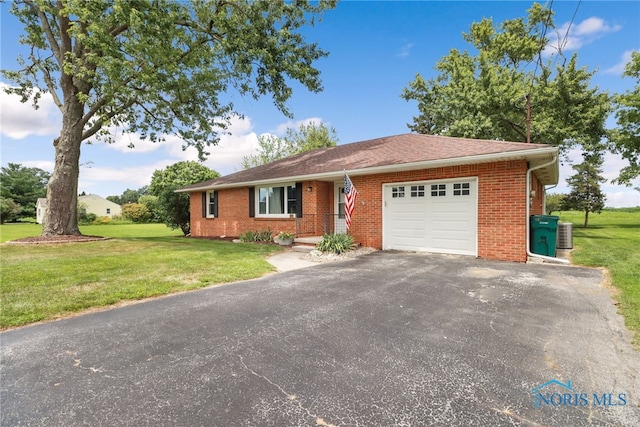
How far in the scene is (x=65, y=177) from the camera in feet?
39.0

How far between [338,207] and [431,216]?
4.11 metres

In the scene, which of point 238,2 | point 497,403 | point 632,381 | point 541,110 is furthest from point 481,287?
point 541,110

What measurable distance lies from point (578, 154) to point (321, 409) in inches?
1039

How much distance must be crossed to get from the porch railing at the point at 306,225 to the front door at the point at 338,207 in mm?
927

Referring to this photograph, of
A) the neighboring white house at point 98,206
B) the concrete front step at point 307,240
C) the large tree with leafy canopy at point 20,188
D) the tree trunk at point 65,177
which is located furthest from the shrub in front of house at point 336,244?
the neighboring white house at point 98,206

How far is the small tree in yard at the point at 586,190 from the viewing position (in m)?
22.8

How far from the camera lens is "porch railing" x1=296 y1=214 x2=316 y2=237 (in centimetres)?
1180

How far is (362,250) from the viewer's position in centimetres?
974

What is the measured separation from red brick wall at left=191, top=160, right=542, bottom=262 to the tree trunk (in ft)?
19.9

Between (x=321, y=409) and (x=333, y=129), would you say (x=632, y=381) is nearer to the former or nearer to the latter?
(x=321, y=409)

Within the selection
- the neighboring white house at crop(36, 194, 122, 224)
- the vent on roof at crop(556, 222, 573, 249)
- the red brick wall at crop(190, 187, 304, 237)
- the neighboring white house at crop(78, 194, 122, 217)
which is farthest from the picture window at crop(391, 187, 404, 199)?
the neighboring white house at crop(78, 194, 122, 217)

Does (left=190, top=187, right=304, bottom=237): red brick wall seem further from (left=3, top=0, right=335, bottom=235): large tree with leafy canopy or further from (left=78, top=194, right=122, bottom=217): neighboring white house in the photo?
(left=78, top=194, right=122, bottom=217): neighboring white house

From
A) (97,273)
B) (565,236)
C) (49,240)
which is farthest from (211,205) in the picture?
(565,236)

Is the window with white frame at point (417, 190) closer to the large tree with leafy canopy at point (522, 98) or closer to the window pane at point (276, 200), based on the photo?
the window pane at point (276, 200)
